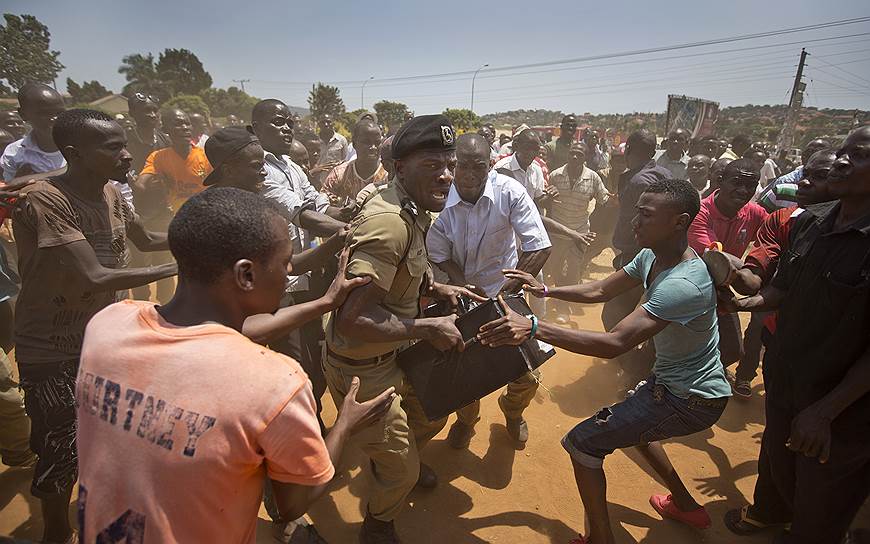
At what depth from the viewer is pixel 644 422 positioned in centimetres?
260

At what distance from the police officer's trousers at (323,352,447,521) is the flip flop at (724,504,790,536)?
2276mm

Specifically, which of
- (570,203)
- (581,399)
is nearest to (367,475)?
(581,399)

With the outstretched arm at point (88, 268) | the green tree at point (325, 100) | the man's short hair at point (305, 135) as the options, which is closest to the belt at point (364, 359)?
the outstretched arm at point (88, 268)

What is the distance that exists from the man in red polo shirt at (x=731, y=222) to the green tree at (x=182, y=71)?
226 feet

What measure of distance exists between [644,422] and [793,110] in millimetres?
27595

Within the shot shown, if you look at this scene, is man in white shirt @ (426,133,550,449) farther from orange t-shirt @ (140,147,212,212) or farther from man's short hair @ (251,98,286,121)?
orange t-shirt @ (140,147,212,212)

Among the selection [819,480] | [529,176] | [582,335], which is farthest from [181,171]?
[819,480]

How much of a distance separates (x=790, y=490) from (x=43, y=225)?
445 centimetres

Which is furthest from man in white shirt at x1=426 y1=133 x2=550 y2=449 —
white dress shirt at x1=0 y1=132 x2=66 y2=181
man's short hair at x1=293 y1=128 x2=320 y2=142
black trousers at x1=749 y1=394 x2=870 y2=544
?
man's short hair at x1=293 y1=128 x2=320 y2=142

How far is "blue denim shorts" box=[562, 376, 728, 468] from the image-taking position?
2.59 m

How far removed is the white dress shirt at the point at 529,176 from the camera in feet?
20.9

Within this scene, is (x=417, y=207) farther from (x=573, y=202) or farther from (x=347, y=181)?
(x=573, y=202)

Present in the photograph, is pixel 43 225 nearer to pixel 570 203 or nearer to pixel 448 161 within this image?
pixel 448 161

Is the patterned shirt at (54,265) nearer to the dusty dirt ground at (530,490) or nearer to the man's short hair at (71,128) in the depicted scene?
the man's short hair at (71,128)
